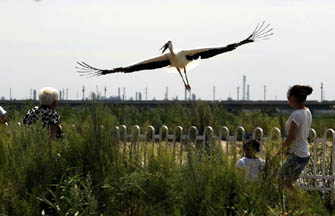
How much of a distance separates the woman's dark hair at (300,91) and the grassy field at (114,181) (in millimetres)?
1029

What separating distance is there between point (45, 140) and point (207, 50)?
29.1 feet

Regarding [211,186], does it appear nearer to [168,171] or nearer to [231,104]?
[168,171]

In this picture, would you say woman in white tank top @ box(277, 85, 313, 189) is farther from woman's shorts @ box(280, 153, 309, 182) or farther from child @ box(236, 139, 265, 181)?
child @ box(236, 139, 265, 181)

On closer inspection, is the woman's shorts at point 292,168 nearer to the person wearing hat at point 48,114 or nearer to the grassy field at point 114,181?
the grassy field at point 114,181

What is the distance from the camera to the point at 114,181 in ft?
20.5

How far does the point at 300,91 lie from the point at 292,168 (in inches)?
31.3

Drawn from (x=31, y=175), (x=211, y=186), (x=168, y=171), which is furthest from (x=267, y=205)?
(x=31, y=175)

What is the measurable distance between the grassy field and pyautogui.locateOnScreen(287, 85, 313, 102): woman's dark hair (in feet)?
3.38

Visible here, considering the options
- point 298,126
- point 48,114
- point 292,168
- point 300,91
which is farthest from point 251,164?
point 48,114

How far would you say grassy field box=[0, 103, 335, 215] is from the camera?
563 centimetres

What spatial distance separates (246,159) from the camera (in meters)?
6.80

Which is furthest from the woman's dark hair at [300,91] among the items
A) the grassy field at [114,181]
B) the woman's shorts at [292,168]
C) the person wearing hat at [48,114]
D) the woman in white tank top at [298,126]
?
the person wearing hat at [48,114]

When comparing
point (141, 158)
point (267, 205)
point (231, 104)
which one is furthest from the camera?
point (231, 104)

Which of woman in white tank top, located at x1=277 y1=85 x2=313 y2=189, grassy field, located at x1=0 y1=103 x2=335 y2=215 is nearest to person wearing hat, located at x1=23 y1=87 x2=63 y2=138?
grassy field, located at x1=0 y1=103 x2=335 y2=215
